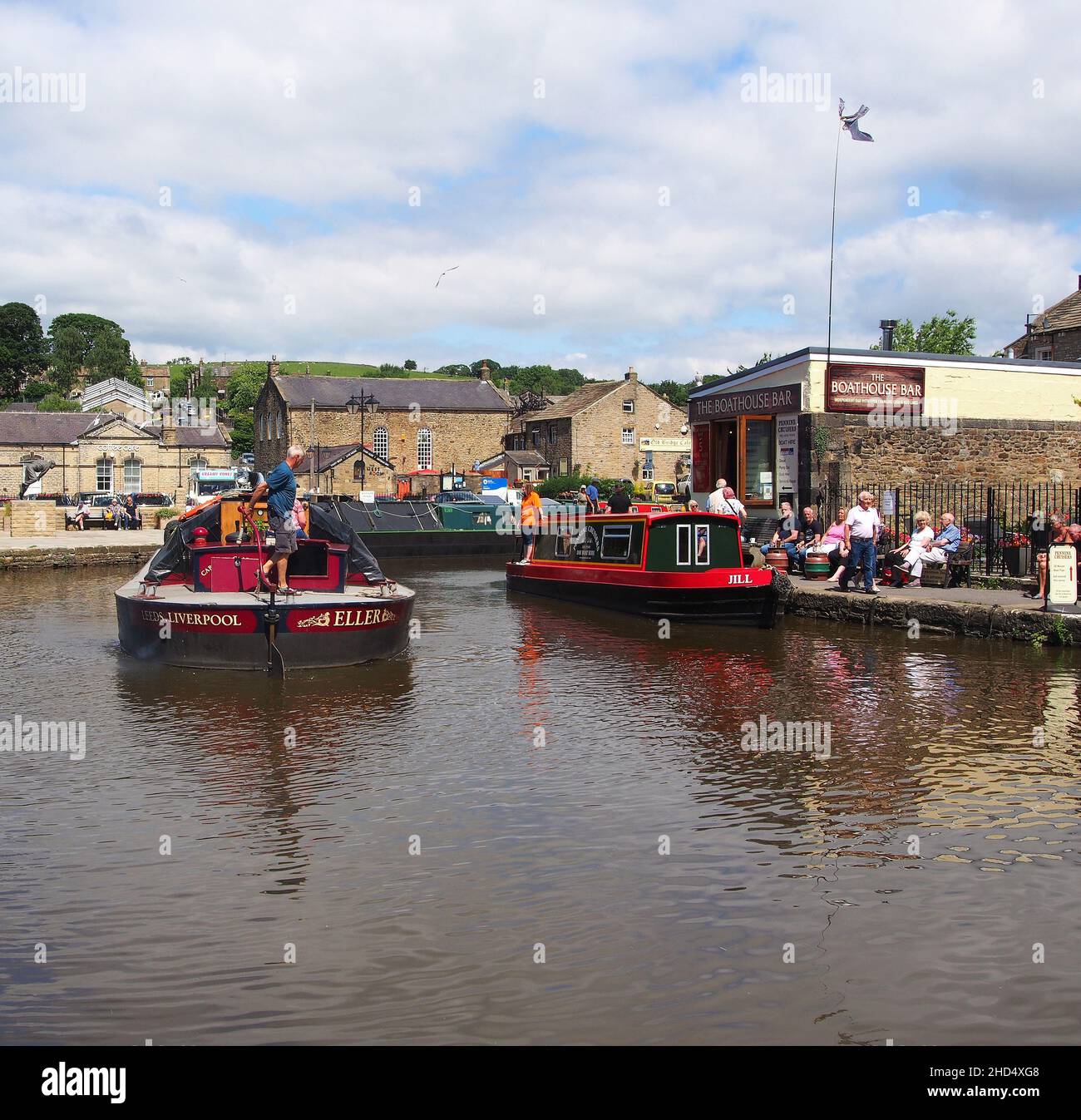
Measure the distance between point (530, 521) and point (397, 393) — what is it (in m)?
51.3

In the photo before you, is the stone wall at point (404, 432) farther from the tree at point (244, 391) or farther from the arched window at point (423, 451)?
the tree at point (244, 391)

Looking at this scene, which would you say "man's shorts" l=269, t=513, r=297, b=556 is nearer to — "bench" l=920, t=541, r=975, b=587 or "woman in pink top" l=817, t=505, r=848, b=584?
"woman in pink top" l=817, t=505, r=848, b=584

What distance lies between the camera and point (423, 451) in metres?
72.8

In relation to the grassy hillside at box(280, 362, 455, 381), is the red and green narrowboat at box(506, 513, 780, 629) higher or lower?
lower

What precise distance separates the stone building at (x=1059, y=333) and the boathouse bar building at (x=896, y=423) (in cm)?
1594

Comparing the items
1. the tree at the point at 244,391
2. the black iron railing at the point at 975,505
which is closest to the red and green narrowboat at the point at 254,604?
the black iron railing at the point at 975,505

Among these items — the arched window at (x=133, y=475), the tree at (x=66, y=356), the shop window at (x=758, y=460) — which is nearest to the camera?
the shop window at (x=758, y=460)

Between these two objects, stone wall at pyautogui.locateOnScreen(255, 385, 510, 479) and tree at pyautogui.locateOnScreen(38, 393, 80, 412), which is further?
tree at pyautogui.locateOnScreen(38, 393, 80, 412)

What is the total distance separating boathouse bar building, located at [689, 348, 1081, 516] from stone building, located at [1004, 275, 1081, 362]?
15.9 metres

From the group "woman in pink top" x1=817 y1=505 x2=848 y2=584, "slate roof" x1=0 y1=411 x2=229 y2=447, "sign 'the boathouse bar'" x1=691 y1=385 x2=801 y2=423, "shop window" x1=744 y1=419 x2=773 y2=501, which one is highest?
"slate roof" x1=0 y1=411 x2=229 y2=447

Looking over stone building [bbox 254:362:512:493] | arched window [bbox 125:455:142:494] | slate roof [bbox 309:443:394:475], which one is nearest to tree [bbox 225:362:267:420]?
stone building [bbox 254:362:512:493]

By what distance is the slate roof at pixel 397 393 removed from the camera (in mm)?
71062

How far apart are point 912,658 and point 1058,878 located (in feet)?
26.0

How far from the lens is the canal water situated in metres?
4.89
